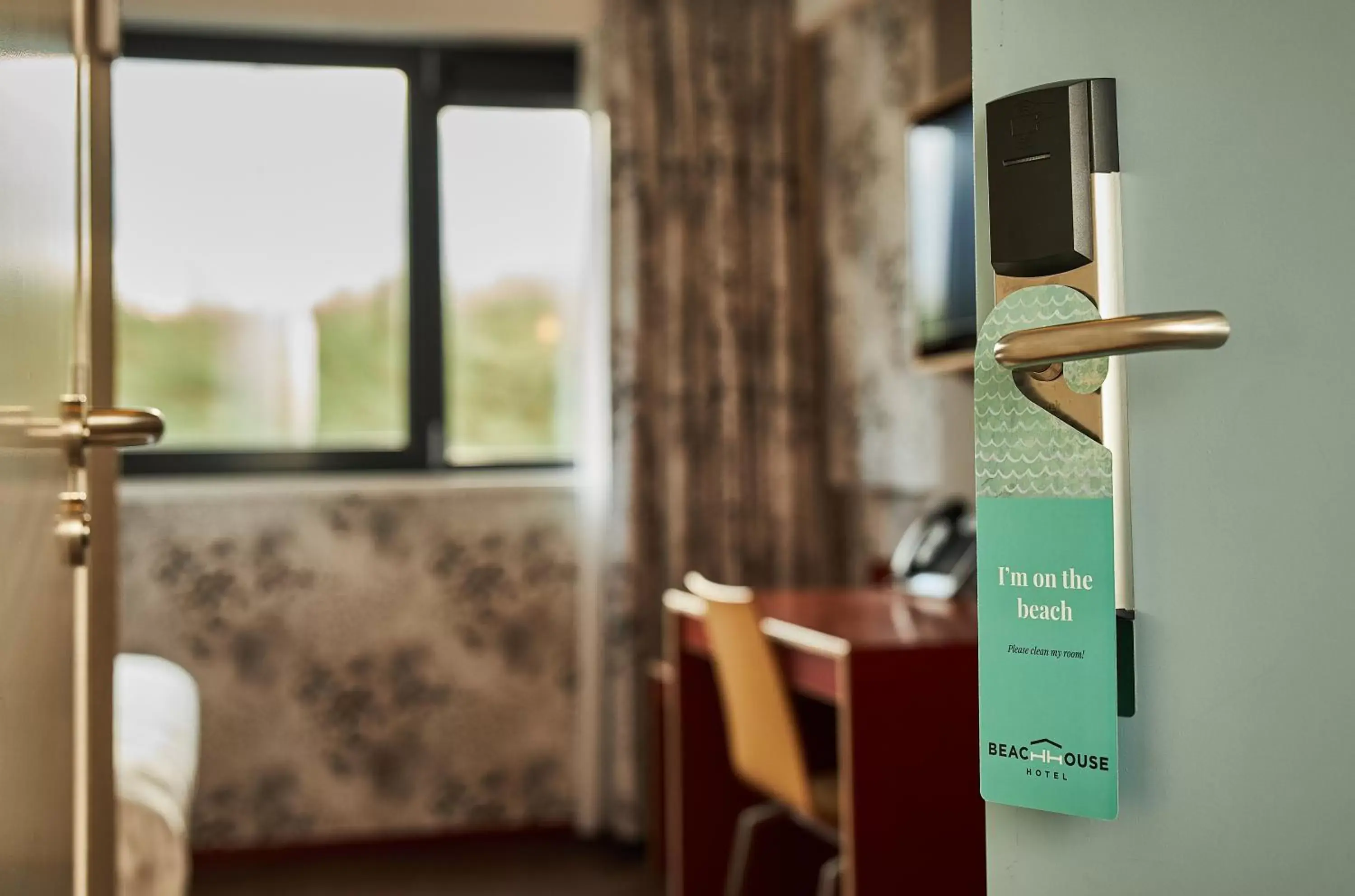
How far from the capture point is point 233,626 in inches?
136

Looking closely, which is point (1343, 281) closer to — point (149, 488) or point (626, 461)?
point (626, 461)

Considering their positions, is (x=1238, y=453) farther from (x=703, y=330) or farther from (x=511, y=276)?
(x=511, y=276)

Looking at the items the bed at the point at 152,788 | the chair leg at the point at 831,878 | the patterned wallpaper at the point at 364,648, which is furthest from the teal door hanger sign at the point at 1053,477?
the patterned wallpaper at the point at 364,648

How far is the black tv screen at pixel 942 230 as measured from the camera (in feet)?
8.96

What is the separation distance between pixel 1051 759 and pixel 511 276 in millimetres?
3210

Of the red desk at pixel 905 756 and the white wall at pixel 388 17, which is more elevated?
the white wall at pixel 388 17

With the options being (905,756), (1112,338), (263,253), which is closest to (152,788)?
(905,756)

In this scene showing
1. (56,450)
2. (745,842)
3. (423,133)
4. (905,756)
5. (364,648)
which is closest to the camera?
(56,450)

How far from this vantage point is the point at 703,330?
142 inches

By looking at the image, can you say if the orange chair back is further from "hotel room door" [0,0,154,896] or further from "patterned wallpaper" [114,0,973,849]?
"hotel room door" [0,0,154,896]

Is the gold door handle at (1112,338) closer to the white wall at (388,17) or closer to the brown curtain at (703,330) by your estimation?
the brown curtain at (703,330)

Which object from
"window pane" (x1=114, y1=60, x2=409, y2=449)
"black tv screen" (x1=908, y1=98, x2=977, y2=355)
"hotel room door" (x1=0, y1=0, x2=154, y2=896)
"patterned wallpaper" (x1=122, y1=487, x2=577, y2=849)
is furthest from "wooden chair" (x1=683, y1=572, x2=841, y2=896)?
"window pane" (x1=114, y1=60, x2=409, y2=449)

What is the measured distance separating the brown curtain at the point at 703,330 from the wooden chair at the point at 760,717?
0.97 metres

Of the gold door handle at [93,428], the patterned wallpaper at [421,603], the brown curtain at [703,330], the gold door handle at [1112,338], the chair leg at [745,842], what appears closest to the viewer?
the gold door handle at [1112,338]
